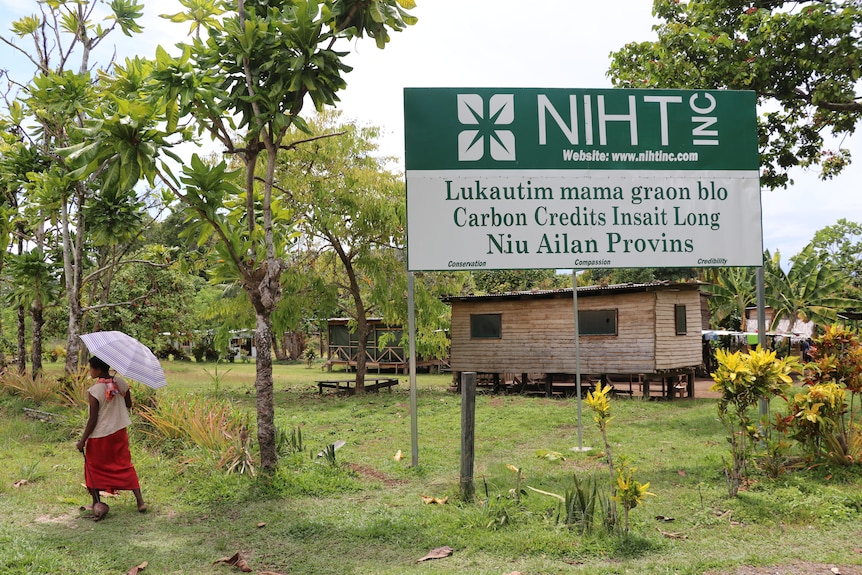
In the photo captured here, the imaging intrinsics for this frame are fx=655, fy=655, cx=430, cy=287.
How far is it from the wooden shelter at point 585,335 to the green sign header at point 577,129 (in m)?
9.12

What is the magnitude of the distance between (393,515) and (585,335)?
45.1 ft

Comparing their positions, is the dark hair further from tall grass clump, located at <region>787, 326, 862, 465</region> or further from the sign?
tall grass clump, located at <region>787, 326, 862, 465</region>

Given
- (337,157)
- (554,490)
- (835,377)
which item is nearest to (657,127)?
(835,377)

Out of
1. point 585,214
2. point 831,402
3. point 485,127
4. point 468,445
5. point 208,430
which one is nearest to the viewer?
point 468,445

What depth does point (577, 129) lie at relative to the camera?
8.73 meters

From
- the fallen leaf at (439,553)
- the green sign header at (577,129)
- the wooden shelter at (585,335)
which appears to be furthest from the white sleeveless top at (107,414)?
the wooden shelter at (585,335)

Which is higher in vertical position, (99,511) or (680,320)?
(680,320)

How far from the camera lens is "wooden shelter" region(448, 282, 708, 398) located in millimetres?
18094

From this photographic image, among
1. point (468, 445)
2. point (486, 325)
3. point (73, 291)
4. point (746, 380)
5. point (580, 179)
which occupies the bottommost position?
point (468, 445)

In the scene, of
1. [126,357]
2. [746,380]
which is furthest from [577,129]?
[126,357]

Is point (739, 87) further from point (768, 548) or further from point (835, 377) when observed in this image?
point (768, 548)

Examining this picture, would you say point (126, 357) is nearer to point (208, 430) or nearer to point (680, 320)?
point (208, 430)

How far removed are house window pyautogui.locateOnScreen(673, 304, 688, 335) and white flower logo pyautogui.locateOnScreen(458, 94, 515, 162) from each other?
12.0 m

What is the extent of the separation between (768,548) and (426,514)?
2.96 metres
